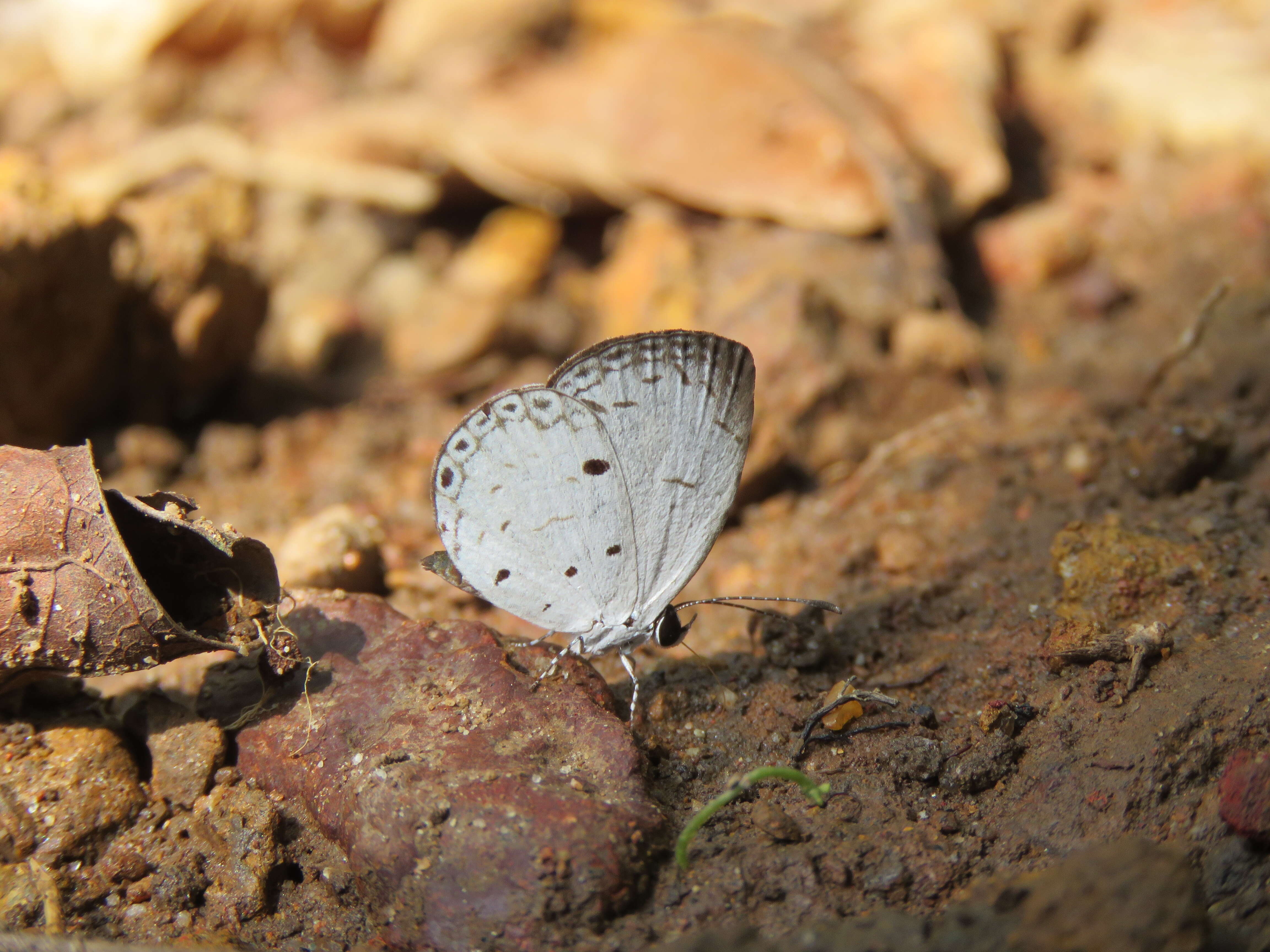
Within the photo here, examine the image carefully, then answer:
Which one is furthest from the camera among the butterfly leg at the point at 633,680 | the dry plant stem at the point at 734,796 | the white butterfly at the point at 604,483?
the butterfly leg at the point at 633,680

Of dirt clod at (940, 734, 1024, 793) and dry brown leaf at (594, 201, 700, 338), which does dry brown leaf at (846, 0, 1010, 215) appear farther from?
dirt clod at (940, 734, 1024, 793)

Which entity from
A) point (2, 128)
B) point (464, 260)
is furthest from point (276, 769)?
point (2, 128)

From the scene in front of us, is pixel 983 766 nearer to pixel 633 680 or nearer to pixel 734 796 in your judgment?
pixel 734 796

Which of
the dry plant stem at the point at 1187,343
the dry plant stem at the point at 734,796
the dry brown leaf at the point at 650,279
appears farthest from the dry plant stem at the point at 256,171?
the dry plant stem at the point at 734,796

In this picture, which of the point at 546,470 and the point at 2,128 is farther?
the point at 2,128

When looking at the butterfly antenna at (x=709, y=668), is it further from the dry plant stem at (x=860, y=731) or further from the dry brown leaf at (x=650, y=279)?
the dry brown leaf at (x=650, y=279)

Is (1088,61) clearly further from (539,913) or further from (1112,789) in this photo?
(539,913)
